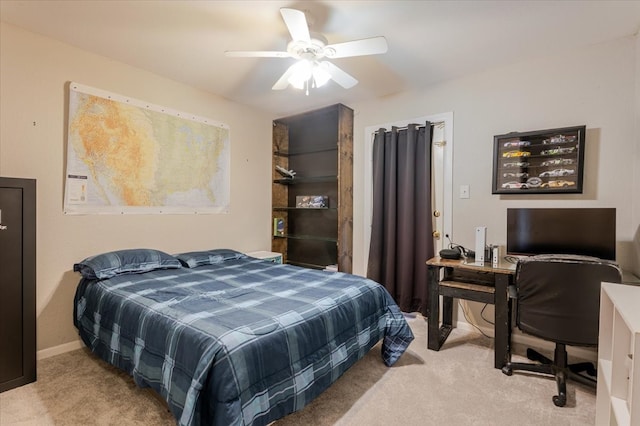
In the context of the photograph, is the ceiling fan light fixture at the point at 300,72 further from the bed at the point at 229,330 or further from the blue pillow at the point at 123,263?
the blue pillow at the point at 123,263

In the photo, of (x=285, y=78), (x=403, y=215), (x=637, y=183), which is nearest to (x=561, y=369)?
(x=637, y=183)

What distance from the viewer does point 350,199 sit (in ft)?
12.1

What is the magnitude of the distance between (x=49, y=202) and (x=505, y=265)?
11.9 ft

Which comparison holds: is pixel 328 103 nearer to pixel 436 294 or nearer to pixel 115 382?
pixel 436 294

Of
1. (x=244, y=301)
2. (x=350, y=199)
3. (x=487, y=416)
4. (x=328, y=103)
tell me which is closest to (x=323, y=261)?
(x=350, y=199)

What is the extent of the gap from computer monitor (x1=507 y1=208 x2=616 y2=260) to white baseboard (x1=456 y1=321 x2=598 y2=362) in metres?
0.73

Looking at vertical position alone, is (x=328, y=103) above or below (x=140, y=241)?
above

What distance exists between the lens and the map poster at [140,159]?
2.48 m

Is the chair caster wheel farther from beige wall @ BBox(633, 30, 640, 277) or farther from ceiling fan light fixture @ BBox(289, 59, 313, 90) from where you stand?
ceiling fan light fixture @ BBox(289, 59, 313, 90)

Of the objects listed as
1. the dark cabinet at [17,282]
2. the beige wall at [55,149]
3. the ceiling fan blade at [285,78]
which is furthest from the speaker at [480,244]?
the dark cabinet at [17,282]

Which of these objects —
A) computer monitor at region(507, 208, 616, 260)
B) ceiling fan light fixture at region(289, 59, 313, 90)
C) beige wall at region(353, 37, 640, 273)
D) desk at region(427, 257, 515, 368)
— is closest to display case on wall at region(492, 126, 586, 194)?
beige wall at region(353, 37, 640, 273)

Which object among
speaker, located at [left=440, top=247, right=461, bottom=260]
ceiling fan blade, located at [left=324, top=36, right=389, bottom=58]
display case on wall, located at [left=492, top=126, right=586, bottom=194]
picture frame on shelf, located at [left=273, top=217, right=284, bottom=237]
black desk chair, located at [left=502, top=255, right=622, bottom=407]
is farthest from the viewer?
picture frame on shelf, located at [left=273, top=217, right=284, bottom=237]

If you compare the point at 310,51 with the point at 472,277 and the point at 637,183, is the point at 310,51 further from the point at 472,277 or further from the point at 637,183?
the point at 637,183

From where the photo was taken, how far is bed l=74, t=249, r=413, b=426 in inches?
49.0
